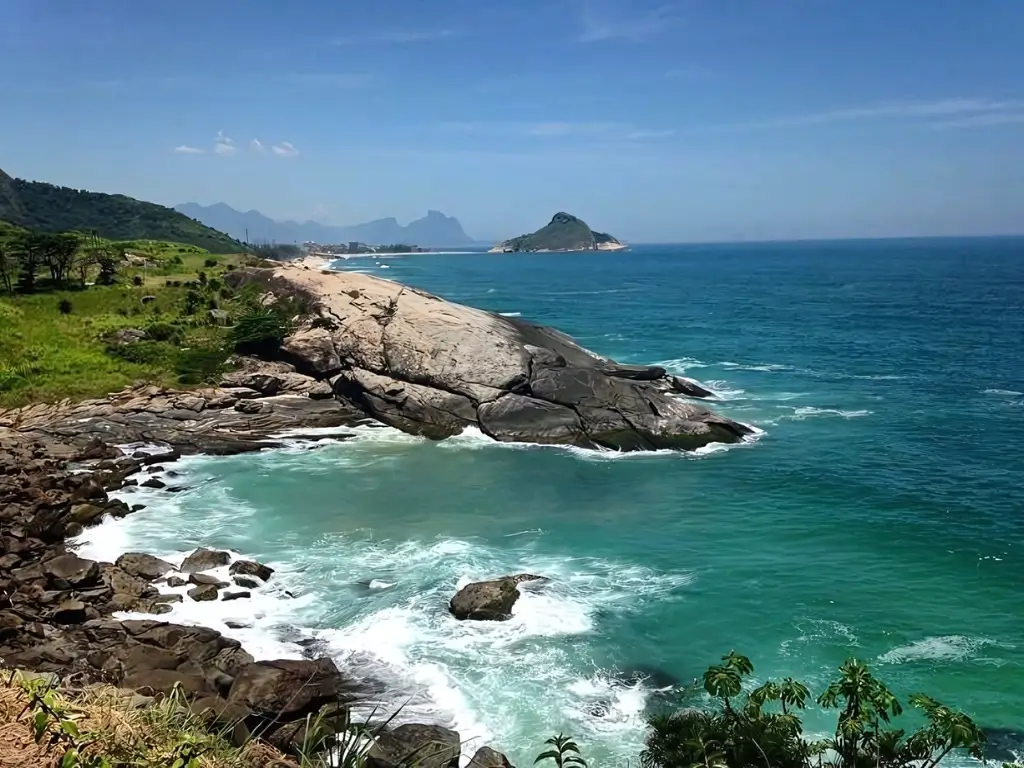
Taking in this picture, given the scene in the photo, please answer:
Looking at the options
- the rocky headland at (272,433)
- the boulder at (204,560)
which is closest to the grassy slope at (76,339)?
the rocky headland at (272,433)

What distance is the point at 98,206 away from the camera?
16300 cm

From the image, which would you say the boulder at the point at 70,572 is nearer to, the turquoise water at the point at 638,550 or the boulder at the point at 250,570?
the turquoise water at the point at 638,550

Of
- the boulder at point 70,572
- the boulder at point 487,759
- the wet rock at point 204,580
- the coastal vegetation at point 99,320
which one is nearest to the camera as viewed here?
the boulder at point 487,759

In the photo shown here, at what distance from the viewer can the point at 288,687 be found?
1928cm

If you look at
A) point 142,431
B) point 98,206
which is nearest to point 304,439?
point 142,431

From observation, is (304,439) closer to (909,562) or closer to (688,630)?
(688,630)

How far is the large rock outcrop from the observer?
44.3 m

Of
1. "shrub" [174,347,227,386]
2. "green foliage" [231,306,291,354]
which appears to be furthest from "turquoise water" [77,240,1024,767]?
"green foliage" [231,306,291,354]

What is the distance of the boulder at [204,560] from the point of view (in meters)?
26.8

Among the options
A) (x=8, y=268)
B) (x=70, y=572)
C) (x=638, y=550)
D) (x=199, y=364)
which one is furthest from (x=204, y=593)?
(x=8, y=268)

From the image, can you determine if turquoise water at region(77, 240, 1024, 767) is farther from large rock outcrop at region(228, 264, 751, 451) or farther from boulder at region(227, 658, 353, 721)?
large rock outcrop at region(228, 264, 751, 451)

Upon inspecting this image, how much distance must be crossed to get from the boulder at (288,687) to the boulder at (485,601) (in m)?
4.83

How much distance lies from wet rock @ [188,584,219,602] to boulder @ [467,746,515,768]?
11686 mm

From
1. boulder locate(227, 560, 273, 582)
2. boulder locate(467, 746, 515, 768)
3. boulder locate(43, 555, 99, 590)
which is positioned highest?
boulder locate(43, 555, 99, 590)
